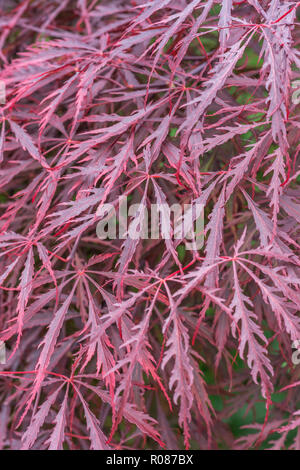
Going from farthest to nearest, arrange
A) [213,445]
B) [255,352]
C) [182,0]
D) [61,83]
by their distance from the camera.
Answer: [213,445] → [61,83] → [182,0] → [255,352]

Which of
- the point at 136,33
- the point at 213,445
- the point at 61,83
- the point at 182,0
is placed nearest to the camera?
the point at 136,33

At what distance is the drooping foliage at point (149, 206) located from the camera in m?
0.63

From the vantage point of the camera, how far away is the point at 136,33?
0.75 m

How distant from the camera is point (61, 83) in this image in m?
0.98

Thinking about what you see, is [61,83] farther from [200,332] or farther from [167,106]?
[200,332]

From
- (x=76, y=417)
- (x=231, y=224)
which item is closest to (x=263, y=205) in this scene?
(x=231, y=224)

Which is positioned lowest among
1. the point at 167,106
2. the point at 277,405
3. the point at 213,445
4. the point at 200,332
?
the point at 213,445

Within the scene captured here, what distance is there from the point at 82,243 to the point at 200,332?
316 mm

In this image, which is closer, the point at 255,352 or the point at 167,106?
the point at 255,352

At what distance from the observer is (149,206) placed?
0.81 meters

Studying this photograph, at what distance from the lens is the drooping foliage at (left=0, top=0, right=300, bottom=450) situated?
2.06 ft

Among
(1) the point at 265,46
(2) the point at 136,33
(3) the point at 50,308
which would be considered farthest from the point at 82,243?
(1) the point at 265,46

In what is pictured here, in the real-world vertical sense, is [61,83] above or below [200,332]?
above

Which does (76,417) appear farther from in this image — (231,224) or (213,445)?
(231,224)
